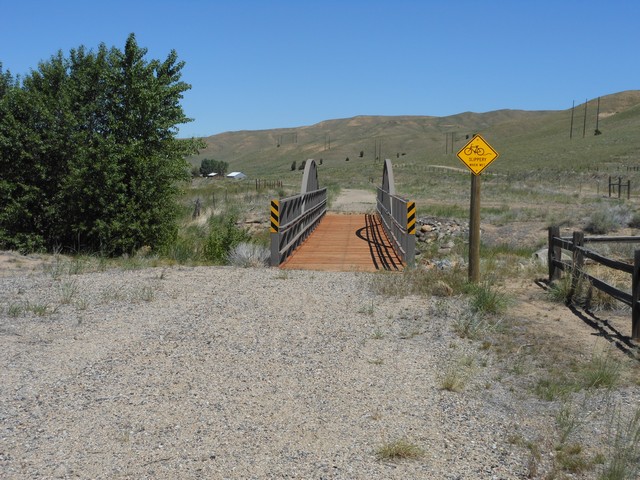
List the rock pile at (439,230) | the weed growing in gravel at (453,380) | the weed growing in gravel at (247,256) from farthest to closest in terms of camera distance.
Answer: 1. the rock pile at (439,230)
2. the weed growing in gravel at (247,256)
3. the weed growing in gravel at (453,380)

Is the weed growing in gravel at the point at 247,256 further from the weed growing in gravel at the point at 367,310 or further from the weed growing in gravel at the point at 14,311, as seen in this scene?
the weed growing in gravel at the point at 14,311

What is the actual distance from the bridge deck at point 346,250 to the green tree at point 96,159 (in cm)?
359

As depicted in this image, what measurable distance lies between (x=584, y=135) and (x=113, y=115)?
10195cm

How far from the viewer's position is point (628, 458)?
471cm

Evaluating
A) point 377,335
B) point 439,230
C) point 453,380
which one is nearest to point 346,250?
point 439,230

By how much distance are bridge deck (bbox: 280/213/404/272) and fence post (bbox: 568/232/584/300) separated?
12.9 feet

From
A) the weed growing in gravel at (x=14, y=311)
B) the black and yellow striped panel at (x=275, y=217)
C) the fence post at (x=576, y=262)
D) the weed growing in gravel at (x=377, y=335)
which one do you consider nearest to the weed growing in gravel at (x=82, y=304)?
the weed growing in gravel at (x=14, y=311)

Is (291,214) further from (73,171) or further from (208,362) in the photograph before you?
(208,362)

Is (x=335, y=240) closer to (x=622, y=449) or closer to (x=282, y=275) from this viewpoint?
(x=282, y=275)

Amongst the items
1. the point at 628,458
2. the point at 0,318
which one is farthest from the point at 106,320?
the point at 628,458

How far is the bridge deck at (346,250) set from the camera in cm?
1419

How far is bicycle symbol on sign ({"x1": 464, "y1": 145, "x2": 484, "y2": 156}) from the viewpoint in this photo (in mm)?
10906

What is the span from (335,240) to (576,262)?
9.62 metres

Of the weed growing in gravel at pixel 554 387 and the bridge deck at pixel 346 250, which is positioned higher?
the bridge deck at pixel 346 250
